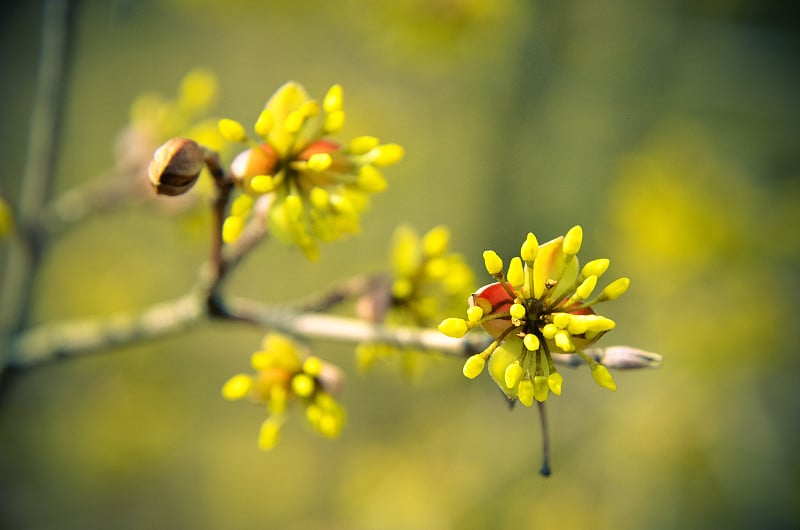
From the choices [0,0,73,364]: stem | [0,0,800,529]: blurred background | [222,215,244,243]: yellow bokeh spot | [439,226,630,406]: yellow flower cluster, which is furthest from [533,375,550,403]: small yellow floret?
[0,0,800,529]: blurred background

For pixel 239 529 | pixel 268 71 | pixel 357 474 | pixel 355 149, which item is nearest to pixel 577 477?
pixel 357 474

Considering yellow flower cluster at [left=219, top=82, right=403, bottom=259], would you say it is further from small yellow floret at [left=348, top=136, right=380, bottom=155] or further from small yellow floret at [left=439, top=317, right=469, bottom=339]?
small yellow floret at [left=439, top=317, right=469, bottom=339]

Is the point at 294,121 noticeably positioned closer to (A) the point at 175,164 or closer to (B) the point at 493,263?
(A) the point at 175,164

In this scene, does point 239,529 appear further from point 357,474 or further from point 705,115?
point 705,115

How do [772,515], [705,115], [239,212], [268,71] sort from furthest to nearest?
[268,71]
[705,115]
[772,515]
[239,212]

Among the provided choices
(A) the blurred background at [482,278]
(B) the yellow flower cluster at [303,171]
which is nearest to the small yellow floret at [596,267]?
(B) the yellow flower cluster at [303,171]

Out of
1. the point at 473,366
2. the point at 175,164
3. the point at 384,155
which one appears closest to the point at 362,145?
the point at 384,155

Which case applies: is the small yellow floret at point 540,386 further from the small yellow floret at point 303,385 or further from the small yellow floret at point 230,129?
the small yellow floret at point 230,129
